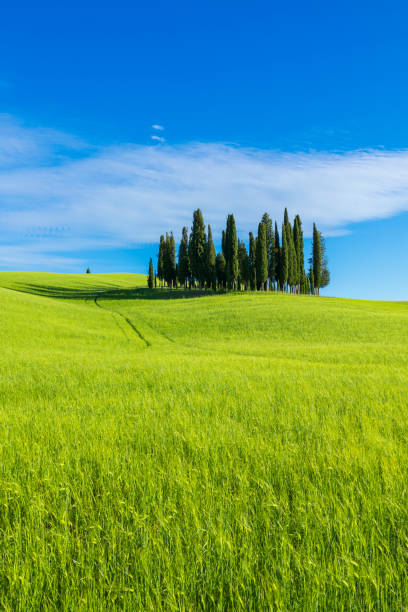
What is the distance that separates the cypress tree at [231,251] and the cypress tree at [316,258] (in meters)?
20.2

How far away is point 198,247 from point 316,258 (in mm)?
28428

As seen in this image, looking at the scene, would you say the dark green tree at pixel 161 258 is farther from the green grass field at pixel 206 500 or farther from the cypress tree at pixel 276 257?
the green grass field at pixel 206 500

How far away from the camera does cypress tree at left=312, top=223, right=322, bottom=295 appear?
73.6m

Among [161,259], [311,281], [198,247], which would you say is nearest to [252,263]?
[198,247]

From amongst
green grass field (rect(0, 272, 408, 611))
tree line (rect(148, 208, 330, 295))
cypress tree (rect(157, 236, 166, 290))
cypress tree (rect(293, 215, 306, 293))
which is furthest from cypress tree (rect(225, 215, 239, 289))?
green grass field (rect(0, 272, 408, 611))

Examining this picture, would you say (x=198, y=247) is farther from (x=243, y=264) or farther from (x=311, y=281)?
(x=311, y=281)

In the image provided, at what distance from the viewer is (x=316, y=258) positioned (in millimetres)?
74375

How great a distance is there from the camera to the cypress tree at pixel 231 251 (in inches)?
2650

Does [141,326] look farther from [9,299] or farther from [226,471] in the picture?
[226,471]

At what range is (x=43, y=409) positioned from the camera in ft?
20.0

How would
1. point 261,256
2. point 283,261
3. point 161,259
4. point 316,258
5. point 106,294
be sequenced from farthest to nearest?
point 161,259
point 316,258
point 106,294
point 283,261
point 261,256

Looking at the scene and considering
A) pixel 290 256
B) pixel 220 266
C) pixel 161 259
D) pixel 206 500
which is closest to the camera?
pixel 206 500

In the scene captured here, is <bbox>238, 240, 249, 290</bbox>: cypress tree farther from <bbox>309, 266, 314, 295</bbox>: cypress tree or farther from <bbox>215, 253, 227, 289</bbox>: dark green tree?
<bbox>309, 266, 314, 295</bbox>: cypress tree

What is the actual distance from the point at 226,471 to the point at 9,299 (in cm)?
4214
